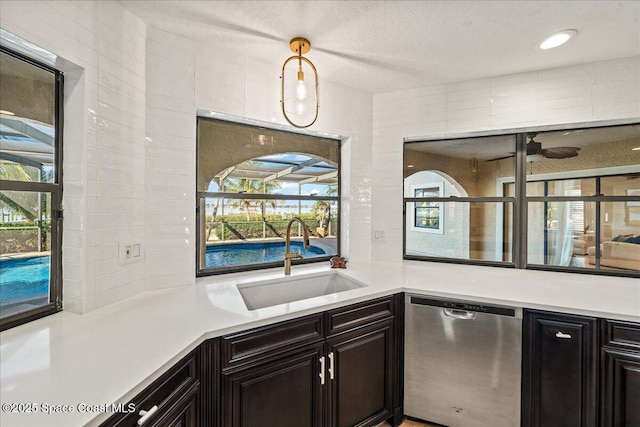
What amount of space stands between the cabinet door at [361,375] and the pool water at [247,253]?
37.3 inches

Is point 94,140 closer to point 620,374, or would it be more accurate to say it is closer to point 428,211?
point 428,211

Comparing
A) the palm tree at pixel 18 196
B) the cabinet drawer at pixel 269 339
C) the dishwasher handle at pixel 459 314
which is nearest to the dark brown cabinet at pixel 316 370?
the cabinet drawer at pixel 269 339

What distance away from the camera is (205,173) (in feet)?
6.93

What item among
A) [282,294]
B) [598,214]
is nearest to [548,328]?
[598,214]

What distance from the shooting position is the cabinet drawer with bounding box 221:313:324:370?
133 centimetres

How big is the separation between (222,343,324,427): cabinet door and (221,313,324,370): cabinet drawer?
38 mm

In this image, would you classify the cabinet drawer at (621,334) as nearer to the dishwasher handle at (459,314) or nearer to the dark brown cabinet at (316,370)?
the dishwasher handle at (459,314)

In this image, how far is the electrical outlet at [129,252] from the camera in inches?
63.1

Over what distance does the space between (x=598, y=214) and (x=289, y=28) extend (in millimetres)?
2463

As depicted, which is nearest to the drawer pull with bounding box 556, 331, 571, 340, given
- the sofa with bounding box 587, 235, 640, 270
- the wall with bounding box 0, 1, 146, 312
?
the sofa with bounding box 587, 235, 640, 270

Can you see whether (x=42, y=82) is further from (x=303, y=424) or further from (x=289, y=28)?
(x=303, y=424)

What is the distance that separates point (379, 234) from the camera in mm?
2771

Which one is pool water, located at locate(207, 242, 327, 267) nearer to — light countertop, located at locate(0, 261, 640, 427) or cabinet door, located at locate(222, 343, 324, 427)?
light countertop, located at locate(0, 261, 640, 427)

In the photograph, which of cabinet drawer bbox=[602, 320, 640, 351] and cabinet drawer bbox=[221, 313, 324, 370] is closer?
cabinet drawer bbox=[221, 313, 324, 370]
